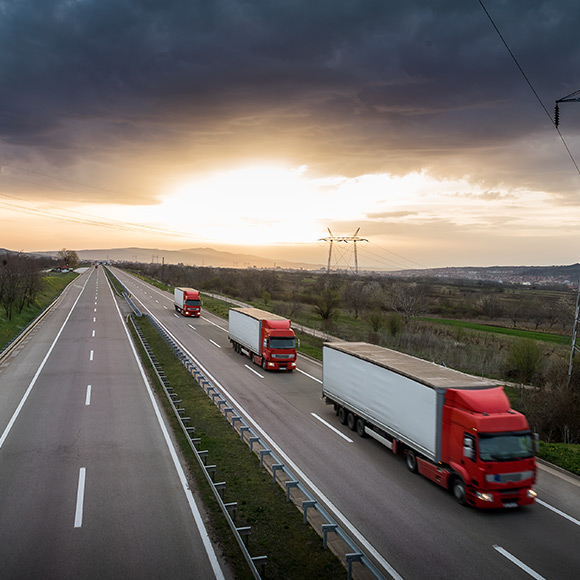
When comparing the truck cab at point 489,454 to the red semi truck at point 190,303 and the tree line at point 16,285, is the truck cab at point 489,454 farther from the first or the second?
the tree line at point 16,285

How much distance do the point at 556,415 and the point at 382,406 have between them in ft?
37.2

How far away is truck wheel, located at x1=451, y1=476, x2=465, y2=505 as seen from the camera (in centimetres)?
1252

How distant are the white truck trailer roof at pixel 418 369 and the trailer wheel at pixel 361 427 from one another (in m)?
2.49

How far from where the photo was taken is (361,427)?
1758 centimetres

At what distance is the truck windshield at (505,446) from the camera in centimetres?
1202

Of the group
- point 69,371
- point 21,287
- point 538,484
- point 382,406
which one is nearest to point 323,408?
point 382,406

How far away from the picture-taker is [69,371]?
88.1ft

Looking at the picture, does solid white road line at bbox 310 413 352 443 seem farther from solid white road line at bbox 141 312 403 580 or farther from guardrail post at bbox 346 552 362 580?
guardrail post at bbox 346 552 362 580

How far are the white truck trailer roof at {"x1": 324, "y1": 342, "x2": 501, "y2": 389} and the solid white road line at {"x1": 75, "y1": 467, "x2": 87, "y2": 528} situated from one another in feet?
32.9

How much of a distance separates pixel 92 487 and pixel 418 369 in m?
10.8

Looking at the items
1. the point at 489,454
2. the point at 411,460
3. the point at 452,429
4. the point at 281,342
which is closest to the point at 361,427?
the point at 411,460

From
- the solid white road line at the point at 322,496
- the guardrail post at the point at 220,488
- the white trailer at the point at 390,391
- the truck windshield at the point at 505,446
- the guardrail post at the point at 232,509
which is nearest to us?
the solid white road line at the point at 322,496

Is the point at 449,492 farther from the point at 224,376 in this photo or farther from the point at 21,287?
the point at 21,287

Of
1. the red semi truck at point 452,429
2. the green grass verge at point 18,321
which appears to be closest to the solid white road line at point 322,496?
the red semi truck at point 452,429
